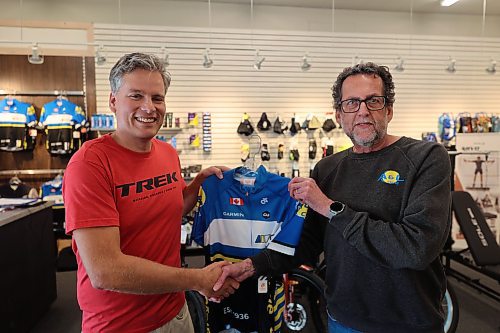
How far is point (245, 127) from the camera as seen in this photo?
596 cm

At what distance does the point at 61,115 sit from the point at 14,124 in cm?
70

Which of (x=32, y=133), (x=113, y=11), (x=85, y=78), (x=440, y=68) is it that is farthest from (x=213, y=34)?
(x=440, y=68)

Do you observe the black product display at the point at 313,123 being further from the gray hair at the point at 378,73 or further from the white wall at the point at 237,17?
the gray hair at the point at 378,73

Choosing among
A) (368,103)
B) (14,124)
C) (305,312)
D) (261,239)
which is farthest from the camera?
(14,124)

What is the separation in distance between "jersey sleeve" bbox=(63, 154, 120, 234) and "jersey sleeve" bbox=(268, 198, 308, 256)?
0.81m

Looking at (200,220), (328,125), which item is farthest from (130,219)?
(328,125)

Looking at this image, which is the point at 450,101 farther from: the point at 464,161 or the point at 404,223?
the point at 404,223

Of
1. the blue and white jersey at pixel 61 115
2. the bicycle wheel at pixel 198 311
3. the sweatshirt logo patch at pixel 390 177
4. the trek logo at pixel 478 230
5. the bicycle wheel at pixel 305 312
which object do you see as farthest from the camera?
the blue and white jersey at pixel 61 115

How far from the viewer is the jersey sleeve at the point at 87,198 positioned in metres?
1.11

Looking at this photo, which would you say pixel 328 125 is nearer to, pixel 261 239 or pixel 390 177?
pixel 261 239

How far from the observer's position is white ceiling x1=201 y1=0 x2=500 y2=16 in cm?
611

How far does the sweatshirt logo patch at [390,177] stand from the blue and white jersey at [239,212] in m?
0.62

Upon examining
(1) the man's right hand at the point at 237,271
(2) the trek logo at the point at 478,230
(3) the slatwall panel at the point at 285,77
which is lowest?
(2) the trek logo at the point at 478,230

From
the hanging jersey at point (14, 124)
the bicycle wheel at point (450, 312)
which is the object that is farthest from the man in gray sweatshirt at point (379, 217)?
the hanging jersey at point (14, 124)
